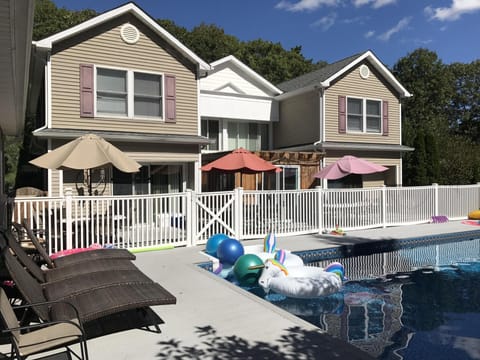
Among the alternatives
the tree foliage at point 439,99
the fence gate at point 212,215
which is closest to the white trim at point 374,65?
the tree foliage at point 439,99

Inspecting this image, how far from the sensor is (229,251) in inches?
334

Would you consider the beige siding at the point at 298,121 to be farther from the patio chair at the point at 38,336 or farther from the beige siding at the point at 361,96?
the patio chair at the point at 38,336

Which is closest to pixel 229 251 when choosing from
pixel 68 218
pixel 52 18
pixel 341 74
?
pixel 68 218

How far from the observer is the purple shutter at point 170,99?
1352cm

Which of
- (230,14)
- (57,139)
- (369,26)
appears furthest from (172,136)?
(230,14)

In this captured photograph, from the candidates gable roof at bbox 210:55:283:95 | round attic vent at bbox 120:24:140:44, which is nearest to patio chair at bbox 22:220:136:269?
round attic vent at bbox 120:24:140:44

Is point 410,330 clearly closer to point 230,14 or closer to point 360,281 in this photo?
point 360,281

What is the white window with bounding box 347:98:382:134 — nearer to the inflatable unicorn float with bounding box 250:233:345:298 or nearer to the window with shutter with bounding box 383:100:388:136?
the window with shutter with bounding box 383:100:388:136

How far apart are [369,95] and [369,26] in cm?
1830

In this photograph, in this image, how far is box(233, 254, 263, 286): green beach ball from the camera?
24.8 feet

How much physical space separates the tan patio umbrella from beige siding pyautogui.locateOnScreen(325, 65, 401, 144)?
10497 millimetres

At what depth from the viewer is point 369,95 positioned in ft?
59.4

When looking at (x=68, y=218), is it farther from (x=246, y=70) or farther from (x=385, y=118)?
(x=385, y=118)

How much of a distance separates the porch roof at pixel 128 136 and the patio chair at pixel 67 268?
6.98 m
